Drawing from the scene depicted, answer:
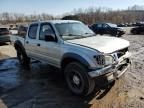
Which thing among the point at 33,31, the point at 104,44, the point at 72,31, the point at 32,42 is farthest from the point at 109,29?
the point at 104,44

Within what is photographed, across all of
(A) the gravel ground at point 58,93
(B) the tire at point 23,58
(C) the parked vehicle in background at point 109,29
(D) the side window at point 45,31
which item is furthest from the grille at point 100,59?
(C) the parked vehicle in background at point 109,29

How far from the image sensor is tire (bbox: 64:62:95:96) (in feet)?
17.2

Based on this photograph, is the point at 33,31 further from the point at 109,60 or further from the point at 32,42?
the point at 109,60

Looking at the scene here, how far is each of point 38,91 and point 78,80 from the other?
52.8 inches

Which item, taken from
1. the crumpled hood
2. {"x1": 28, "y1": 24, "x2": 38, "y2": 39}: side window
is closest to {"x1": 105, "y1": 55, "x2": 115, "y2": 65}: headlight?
the crumpled hood

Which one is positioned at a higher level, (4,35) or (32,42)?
(32,42)

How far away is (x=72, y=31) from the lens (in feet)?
21.7

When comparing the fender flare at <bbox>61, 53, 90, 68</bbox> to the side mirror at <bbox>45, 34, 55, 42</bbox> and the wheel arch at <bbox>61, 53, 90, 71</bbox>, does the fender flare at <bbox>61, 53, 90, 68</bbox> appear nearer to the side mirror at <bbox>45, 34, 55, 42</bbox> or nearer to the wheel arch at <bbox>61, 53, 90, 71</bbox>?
the wheel arch at <bbox>61, 53, 90, 71</bbox>

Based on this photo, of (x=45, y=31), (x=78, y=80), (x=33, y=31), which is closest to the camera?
(x=78, y=80)

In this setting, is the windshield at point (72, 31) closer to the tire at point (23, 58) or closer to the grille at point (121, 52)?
the grille at point (121, 52)

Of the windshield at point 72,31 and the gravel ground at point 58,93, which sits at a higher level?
the windshield at point 72,31

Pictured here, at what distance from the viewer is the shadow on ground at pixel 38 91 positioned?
5.29 metres

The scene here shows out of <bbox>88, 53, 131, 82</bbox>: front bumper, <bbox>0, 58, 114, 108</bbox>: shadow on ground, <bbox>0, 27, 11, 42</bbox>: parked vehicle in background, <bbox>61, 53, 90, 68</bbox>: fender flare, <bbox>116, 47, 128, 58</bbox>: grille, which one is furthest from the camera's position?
<bbox>0, 27, 11, 42</bbox>: parked vehicle in background

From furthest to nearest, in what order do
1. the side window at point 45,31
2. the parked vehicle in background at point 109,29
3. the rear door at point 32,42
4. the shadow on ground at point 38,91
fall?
the parked vehicle in background at point 109,29, the rear door at point 32,42, the side window at point 45,31, the shadow on ground at point 38,91
